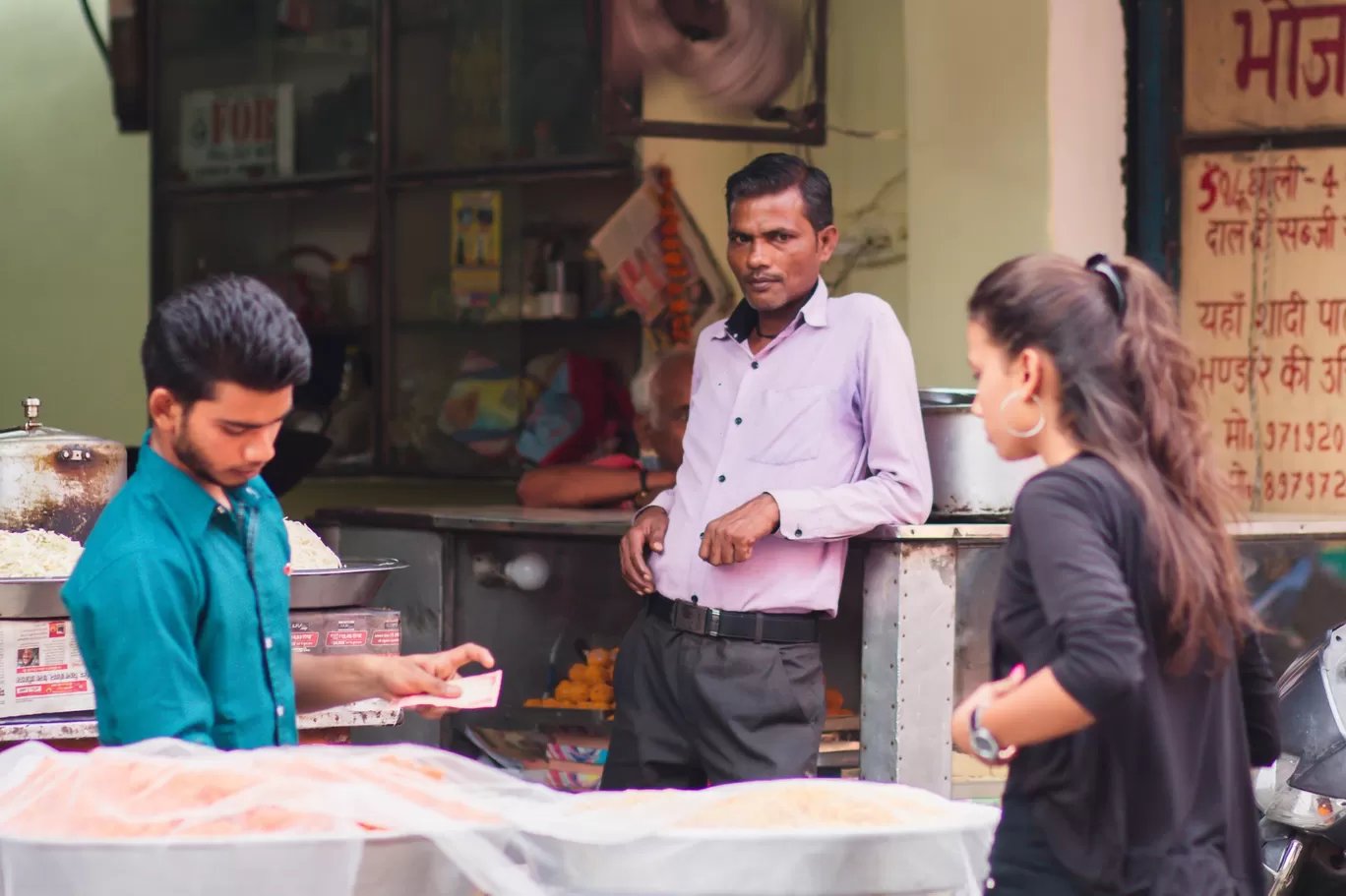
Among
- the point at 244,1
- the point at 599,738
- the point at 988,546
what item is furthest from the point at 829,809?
the point at 244,1

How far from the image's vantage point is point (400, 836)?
188 centimetres

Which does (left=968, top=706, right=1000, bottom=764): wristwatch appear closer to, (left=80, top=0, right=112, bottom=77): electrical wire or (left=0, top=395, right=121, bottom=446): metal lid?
(left=0, top=395, right=121, bottom=446): metal lid

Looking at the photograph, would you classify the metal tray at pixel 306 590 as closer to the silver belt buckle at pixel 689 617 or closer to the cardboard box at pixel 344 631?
the cardboard box at pixel 344 631

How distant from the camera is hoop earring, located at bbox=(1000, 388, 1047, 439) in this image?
6.38 ft

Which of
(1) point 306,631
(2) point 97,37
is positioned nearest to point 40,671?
(1) point 306,631

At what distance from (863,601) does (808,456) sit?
52 cm

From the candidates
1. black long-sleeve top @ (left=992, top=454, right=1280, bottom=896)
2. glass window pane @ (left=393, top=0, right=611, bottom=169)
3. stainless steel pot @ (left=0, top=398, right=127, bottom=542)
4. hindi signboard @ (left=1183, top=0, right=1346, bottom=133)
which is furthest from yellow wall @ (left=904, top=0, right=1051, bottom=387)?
black long-sleeve top @ (left=992, top=454, right=1280, bottom=896)

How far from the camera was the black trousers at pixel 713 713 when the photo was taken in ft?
10.3

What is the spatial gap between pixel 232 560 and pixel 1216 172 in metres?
4.00

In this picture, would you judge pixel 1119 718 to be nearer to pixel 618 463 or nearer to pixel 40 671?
pixel 40 671

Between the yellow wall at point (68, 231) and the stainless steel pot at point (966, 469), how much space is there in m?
5.46

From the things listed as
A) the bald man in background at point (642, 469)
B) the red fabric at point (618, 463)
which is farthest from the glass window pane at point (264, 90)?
the bald man in background at point (642, 469)

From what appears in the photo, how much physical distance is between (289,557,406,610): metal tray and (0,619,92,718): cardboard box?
1.42ft

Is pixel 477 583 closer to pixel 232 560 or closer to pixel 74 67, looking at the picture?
pixel 232 560
